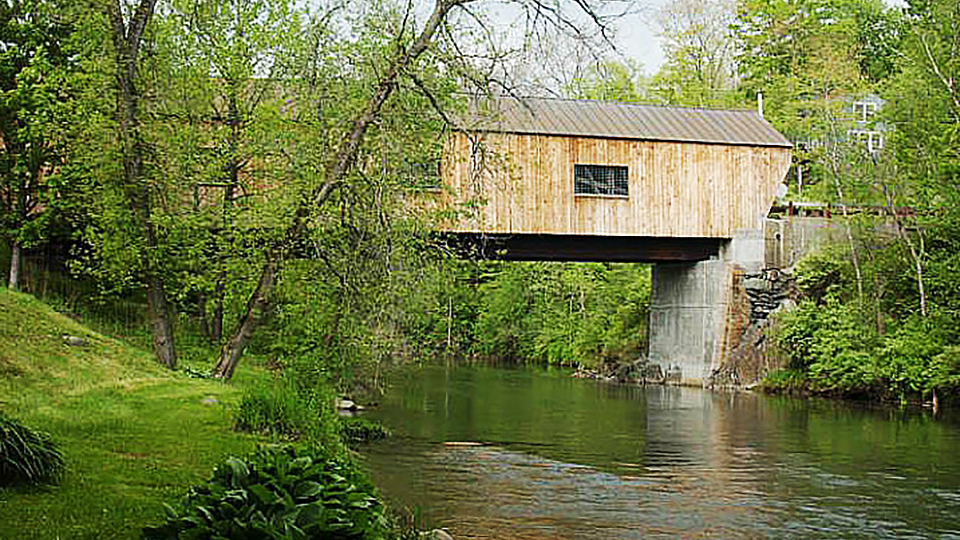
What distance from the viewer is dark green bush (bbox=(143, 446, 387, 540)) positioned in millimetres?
5016

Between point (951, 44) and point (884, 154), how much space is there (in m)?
3.12

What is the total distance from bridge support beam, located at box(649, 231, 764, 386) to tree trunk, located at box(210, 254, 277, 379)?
1659 centimetres

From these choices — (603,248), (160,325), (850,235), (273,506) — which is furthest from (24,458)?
(850,235)

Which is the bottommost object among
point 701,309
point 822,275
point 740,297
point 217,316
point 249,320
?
point 249,320

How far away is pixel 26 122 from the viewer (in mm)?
21969

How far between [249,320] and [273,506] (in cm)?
1270

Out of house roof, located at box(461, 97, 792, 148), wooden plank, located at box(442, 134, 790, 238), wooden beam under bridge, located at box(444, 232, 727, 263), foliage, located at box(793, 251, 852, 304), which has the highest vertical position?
house roof, located at box(461, 97, 792, 148)

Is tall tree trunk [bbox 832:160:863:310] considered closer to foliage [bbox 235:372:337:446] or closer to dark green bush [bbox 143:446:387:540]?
foliage [bbox 235:372:337:446]

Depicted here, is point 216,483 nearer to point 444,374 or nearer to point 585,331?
point 444,374

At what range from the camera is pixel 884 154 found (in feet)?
92.2

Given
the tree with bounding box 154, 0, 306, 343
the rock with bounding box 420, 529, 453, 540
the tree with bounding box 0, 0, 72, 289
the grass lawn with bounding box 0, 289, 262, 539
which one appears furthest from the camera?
the tree with bounding box 0, 0, 72, 289

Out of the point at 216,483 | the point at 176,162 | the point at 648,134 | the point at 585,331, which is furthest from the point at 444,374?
the point at 216,483

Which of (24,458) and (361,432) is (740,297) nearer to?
(361,432)

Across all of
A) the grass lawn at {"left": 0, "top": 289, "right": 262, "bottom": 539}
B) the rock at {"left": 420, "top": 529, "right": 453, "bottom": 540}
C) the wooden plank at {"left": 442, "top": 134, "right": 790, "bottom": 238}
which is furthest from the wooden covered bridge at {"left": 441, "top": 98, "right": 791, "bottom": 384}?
the rock at {"left": 420, "top": 529, "right": 453, "bottom": 540}
